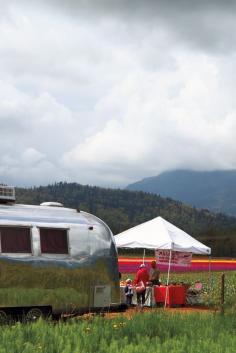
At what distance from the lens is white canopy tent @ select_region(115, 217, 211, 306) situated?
785 inches

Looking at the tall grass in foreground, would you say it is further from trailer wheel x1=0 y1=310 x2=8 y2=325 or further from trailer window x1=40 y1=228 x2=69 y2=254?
trailer window x1=40 y1=228 x2=69 y2=254

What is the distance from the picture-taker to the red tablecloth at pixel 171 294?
19859 mm

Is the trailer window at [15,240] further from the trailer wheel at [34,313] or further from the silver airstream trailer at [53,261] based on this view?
the trailer wheel at [34,313]

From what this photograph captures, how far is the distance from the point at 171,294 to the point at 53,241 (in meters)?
7.84

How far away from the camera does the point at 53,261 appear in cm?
1299

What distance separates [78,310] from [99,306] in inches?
22.8

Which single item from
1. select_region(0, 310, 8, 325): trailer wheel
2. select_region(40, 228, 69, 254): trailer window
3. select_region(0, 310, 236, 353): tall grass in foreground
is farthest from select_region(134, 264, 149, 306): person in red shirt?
select_region(0, 310, 236, 353): tall grass in foreground

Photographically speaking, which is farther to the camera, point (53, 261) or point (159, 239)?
point (159, 239)

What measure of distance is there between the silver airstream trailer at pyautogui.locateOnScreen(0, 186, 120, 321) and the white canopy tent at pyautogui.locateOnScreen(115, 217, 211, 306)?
580 centimetres

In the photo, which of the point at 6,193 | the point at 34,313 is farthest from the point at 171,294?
the point at 6,193

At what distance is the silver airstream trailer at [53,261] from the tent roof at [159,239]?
19.1ft

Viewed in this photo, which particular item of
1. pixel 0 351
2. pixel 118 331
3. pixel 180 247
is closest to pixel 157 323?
pixel 118 331

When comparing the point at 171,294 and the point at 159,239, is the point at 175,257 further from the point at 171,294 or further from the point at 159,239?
the point at 171,294

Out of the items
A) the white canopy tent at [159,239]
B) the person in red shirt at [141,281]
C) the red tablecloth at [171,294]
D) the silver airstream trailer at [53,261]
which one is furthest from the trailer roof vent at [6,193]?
the red tablecloth at [171,294]
